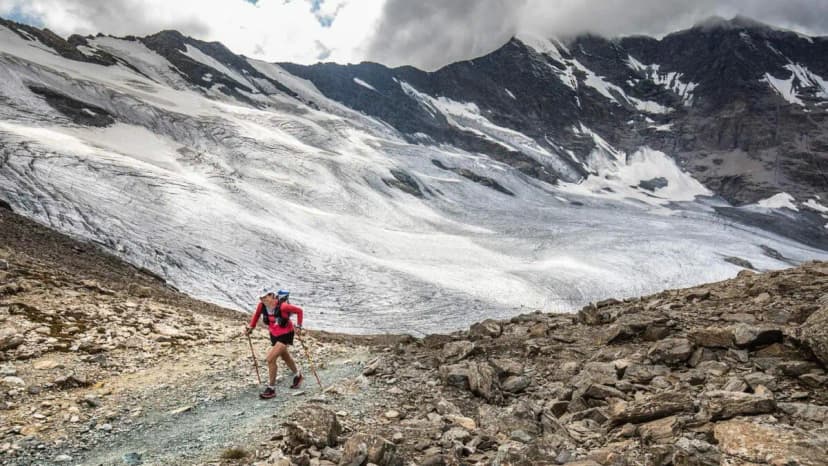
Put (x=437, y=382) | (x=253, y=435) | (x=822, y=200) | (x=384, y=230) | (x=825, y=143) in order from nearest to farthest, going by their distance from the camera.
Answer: (x=253, y=435), (x=437, y=382), (x=384, y=230), (x=822, y=200), (x=825, y=143)

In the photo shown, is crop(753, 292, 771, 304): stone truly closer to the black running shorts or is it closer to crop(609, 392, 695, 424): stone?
crop(609, 392, 695, 424): stone

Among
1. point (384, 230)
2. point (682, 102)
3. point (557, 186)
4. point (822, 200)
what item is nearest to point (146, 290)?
point (384, 230)

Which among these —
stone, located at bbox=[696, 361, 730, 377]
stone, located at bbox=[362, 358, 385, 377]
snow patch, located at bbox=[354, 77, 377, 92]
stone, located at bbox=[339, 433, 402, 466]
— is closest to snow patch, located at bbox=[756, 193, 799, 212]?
snow patch, located at bbox=[354, 77, 377, 92]

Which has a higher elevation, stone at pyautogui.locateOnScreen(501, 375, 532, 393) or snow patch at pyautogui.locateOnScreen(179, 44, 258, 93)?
snow patch at pyautogui.locateOnScreen(179, 44, 258, 93)

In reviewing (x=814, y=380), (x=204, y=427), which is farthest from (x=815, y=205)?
(x=204, y=427)

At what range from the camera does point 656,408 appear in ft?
17.5

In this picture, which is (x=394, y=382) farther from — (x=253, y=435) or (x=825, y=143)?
(x=825, y=143)

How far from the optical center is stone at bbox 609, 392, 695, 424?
5285 millimetres

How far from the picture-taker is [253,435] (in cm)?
632

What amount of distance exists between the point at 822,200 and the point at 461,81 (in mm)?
124516

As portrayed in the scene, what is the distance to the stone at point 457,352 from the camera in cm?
923

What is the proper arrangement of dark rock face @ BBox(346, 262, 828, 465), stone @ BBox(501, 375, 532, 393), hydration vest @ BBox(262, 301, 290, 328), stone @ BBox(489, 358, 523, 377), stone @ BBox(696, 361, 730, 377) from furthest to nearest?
1. hydration vest @ BBox(262, 301, 290, 328)
2. stone @ BBox(489, 358, 523, 377)
3. stone @ BBox(501, 375, 532, 393)
4. stone @ BBox(696, 361, 730, 377)
5. dark rock face @ BBox(346, 262, 828, 465)

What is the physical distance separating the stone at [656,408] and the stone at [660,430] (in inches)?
6.2

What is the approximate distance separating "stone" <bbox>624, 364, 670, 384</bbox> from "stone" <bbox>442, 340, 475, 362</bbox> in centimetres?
316
